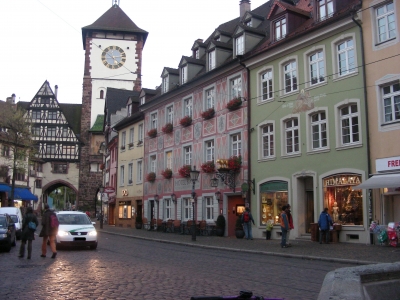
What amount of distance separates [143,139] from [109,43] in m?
31.1

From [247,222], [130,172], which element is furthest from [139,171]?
[247,222]

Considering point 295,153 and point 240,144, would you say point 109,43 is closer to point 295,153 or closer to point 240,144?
point 240,144

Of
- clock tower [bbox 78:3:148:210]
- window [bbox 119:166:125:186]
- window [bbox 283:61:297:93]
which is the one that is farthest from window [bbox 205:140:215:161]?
clock tower [bbox 78:3:148:210]

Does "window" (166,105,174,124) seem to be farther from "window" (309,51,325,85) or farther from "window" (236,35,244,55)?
"window" (309,51,325,85)

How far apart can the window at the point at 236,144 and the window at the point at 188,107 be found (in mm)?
5381

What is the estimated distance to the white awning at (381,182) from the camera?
1756 centimetres

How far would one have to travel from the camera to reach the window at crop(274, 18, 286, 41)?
968 inches

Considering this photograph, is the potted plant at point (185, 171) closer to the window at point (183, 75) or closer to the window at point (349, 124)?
the window at point (183, 75)

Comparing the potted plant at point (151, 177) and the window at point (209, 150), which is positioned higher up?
the window at point (209, 150)

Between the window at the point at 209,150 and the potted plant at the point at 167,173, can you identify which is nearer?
the window at the point at 209,150

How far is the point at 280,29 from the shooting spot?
24891 mm

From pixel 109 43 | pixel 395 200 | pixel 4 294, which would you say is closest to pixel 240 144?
pixel 395 200

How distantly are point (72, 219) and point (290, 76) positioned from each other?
40.5ft

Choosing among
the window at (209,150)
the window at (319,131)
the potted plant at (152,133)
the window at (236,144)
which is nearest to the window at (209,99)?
the window at (209,150)
